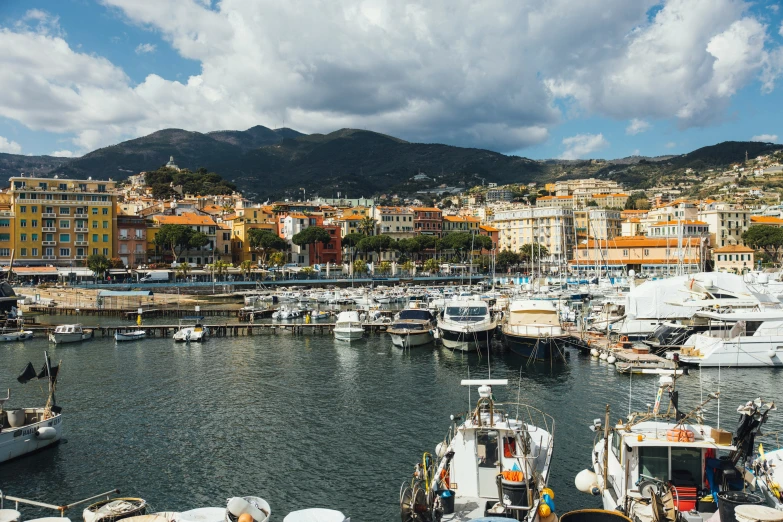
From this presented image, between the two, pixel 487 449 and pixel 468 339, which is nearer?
pixel 487 449

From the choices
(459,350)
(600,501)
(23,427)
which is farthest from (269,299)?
(600,501)

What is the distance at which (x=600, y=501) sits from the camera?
1734 centimetres

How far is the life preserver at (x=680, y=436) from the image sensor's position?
44.1ft

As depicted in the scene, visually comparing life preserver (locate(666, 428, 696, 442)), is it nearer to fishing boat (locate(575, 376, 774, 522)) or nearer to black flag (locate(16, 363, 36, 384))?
fishing boat (locate(575, 376, 774, 522))

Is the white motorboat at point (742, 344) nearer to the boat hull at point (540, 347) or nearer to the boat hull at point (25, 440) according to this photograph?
the boat hull at point (540, 347)

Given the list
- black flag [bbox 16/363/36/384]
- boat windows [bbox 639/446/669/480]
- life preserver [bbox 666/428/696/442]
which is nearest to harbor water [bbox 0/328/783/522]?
black flag [bbox 16/363/36/384]

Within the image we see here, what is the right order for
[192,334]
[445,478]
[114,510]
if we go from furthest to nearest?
[192,334]
[445,478]
[114,510]

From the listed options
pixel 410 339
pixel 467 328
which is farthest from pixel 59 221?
pixel 467 328

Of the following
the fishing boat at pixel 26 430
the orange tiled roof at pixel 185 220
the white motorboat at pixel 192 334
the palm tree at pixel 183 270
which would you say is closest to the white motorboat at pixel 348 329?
the white motorboat at pixel 192 334

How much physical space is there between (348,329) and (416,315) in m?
5.66

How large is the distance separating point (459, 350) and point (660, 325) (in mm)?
14461

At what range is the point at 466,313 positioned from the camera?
145ft

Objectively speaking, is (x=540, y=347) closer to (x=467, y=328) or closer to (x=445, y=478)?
(x=467, y=328)

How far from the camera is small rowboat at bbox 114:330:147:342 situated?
163 ft
